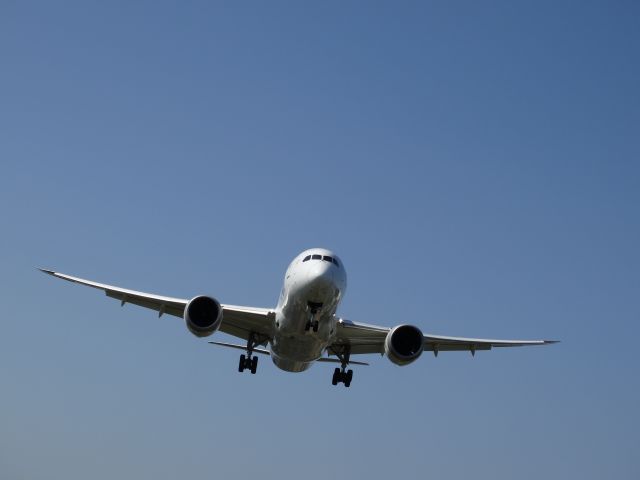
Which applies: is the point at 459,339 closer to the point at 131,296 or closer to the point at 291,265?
the point at 291,265

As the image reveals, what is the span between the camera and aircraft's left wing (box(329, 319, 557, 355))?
32.1 meters

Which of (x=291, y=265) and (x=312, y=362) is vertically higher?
(x=291, y=265)

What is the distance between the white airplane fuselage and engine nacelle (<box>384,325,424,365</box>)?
79.7 inches

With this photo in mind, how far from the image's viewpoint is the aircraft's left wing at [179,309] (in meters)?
31.9

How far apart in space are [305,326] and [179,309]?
6.28 metres

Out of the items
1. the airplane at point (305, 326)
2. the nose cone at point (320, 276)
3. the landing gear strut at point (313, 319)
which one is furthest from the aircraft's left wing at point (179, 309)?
the nose cone at point (320, 276)

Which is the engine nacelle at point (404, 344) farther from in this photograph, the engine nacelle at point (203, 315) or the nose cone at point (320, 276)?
the engine nacelle at point (203, 315)

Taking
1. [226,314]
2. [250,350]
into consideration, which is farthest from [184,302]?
[250,350]

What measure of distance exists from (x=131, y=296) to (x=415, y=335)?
10633 millimetres

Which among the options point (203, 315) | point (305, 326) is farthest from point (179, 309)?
point (305, 326)

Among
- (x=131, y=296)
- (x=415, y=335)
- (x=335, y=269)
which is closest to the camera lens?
(x=335, y=269)

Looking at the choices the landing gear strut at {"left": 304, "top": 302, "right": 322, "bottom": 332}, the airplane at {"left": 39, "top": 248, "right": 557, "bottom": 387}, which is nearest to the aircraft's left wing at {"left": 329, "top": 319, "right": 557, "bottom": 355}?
the airplane at {"left": 39, "top": 248, "right": 557, "bottom": 387}

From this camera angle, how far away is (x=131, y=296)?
33.0 m

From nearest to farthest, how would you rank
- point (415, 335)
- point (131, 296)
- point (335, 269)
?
1. point (335, 269)
2. point (415, 335)
3. point (131, 296)
